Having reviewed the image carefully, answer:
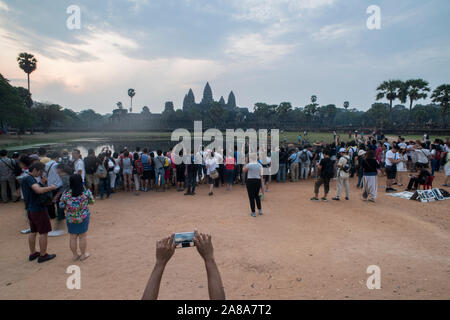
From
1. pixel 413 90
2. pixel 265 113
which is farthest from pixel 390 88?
pixel 265 113

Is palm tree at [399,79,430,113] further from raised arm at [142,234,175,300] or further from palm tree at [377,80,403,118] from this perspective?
raised arm at [142,234,175,300]

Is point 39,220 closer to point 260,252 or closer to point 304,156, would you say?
point 260,252

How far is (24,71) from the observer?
2000 inches

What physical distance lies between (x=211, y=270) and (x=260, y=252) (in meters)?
3.68

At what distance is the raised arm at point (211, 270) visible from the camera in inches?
71.7

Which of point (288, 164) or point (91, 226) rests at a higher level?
point (288, 164)

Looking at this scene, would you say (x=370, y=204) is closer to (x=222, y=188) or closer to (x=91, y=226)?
(x=222, y=188)

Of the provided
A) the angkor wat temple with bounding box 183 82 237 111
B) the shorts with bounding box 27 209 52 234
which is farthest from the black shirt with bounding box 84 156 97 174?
the angkor wat temple with bounding box 183 82 237 111

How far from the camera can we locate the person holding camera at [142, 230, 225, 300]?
5.97 feet

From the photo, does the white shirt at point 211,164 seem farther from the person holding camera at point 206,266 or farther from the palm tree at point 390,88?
the palm tree at point 390,88

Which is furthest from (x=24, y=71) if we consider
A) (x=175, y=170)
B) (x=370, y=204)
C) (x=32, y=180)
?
(x=370, y=204)

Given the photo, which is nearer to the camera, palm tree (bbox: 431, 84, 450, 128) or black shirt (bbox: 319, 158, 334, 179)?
black shirt (bbox: 319, 158, 334, 179)

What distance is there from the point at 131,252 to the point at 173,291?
175 cm

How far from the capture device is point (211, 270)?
1.92m
